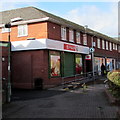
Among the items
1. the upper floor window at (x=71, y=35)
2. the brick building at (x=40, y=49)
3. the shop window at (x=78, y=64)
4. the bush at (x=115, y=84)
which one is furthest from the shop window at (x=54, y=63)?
the bush at (x=115, y=84)

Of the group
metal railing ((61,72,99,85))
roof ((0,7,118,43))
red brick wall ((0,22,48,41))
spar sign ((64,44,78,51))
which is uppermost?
roof ((0,7,118,43))

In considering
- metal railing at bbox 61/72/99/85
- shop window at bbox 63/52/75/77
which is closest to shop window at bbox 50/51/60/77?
shop window at bbox 63/52/75/77

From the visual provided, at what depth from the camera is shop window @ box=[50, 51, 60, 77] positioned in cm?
1697

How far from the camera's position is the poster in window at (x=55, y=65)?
17109 mm

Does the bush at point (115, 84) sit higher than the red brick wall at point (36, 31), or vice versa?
the red brick wall at point (36, 31)

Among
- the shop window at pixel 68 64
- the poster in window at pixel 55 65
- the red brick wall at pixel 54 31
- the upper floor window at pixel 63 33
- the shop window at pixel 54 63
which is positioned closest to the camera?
the red brick wall at pixel 54 31

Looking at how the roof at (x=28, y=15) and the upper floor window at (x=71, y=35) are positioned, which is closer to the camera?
the roof at (x=28, y=15)

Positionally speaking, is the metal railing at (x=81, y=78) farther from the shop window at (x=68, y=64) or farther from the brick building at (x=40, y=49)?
the shop window at (x=68, y=64)

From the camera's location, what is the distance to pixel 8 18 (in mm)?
19984

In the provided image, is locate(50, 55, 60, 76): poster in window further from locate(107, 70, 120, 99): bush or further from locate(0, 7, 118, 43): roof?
locate(107, 70, 120, 99): bush

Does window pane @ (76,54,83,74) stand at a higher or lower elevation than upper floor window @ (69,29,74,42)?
lower

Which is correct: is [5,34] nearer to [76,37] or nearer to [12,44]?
[12,44]

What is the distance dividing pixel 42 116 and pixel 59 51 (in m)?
11.1

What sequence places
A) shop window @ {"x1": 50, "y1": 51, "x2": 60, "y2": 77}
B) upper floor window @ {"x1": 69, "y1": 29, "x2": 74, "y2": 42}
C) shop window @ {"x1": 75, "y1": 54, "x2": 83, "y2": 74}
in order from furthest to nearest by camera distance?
1. shop window @ {"x1": 75, "y1": 54, "x2": 83, "y2": 74}
2. upper floor window @ {"x1": 69, "y1": 29, "x2": 74, "y2": 42}
3. shop window @ {"x1": 50, "y1": 51, "x2": 60, "y2": 77}
